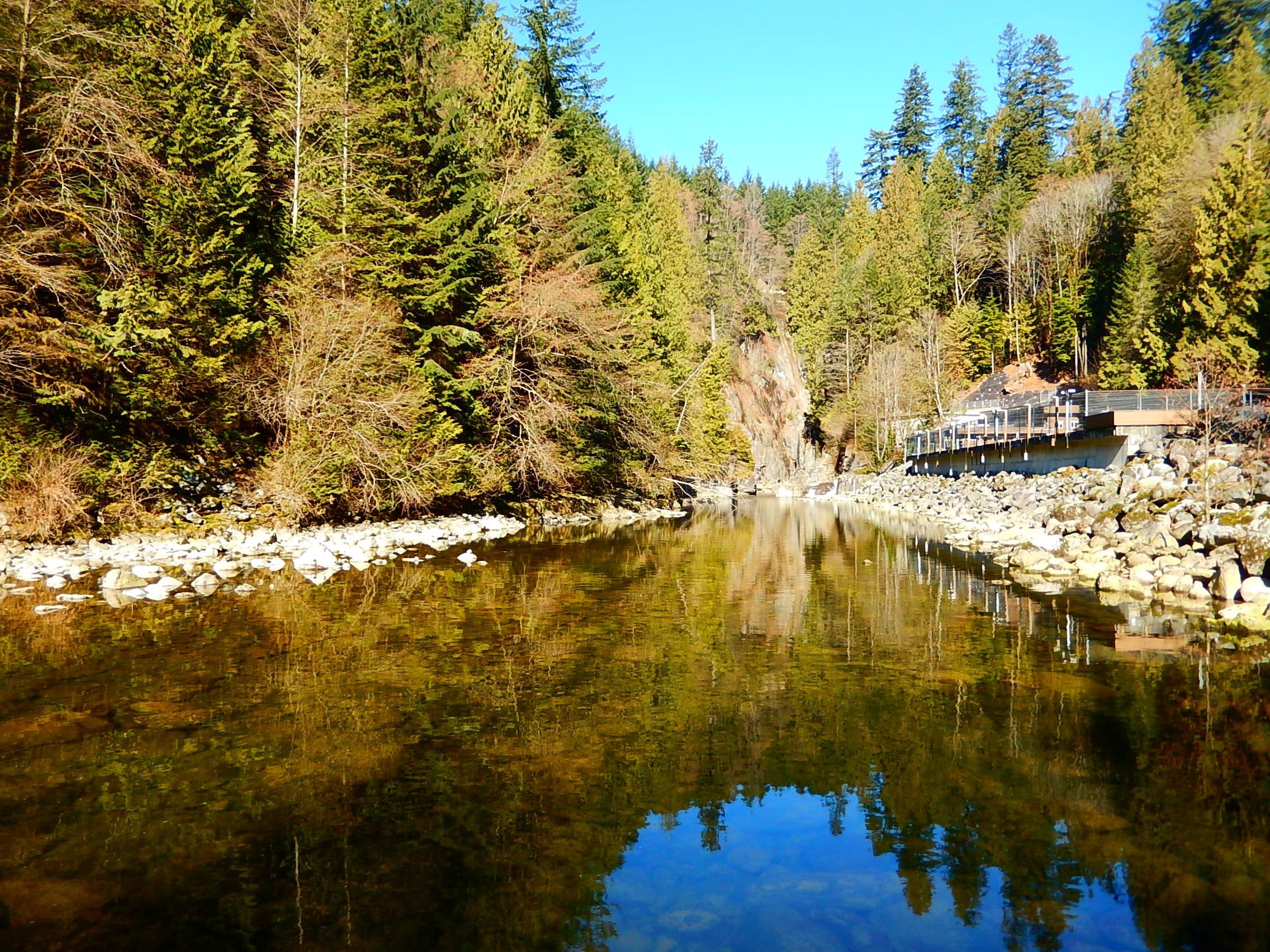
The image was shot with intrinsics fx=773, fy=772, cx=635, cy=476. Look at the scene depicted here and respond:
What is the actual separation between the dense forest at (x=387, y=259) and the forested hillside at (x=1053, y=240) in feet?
0.91

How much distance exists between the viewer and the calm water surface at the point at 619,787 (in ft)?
13.5

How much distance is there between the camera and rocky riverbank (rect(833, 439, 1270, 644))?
1189 cm

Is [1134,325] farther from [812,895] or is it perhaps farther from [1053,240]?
[812,895]

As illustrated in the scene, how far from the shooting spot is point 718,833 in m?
5.20

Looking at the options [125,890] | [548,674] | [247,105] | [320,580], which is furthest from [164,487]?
[125,890]

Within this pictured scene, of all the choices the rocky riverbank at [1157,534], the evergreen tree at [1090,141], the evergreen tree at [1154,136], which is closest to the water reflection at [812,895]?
the rocky riverbank at [1157,534]

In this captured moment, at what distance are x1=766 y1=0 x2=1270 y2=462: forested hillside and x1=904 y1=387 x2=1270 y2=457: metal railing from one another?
3.91 m

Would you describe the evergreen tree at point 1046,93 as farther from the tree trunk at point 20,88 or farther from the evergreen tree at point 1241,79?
the tree trunk at point 20,88

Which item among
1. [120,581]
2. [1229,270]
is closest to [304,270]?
[120,581]

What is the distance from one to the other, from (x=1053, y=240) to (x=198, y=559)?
5600 cm

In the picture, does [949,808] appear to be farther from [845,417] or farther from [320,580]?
[845,417]

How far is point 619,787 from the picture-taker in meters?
5.64

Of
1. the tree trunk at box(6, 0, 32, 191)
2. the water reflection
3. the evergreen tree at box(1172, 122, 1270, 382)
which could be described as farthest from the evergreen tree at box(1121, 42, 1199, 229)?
the tree trunk at box(6, 0, 32, 191)

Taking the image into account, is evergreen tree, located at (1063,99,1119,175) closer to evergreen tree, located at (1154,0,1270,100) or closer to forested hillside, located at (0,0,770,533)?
evergreen tree, located at (1154,0,1270,100)
